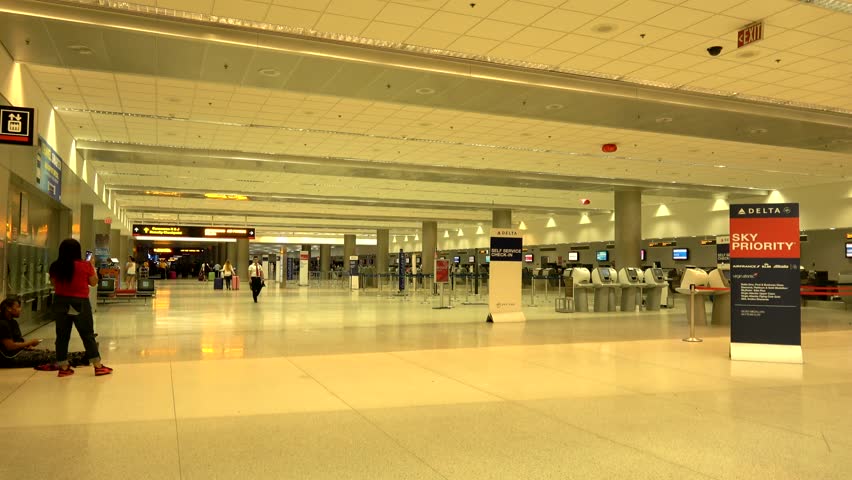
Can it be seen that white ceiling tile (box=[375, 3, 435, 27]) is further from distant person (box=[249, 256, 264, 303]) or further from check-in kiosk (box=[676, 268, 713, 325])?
distant person (box=[249, 256, 264, 303])

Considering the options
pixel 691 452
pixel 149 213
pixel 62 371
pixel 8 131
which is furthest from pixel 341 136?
pixel 149 213

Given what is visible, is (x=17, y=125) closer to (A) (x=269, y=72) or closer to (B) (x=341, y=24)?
(A) (x=269, y=72)

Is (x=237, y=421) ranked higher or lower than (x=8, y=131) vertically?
lower

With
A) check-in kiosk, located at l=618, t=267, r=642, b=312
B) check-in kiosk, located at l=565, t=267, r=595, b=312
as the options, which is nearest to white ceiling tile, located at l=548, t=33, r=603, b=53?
check-in kiosk, located at l=565, t=267, r=595, b=312

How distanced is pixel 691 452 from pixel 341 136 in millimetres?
12795

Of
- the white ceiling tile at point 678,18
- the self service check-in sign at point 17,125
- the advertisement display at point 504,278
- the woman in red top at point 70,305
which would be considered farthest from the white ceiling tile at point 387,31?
the advertisement display at point 504,278

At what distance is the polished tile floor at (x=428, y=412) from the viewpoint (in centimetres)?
379

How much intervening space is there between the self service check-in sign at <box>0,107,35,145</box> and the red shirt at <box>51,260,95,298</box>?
213cm

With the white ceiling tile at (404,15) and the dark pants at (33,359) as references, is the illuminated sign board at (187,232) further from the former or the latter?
the white ceiling tile at (404,15)

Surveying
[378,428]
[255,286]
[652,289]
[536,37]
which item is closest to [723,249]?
[652,289]

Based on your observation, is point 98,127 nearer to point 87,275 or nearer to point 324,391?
point 87,275

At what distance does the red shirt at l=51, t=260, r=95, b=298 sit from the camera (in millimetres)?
6859

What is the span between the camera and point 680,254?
1195 inches

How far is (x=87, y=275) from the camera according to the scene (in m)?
7.06
